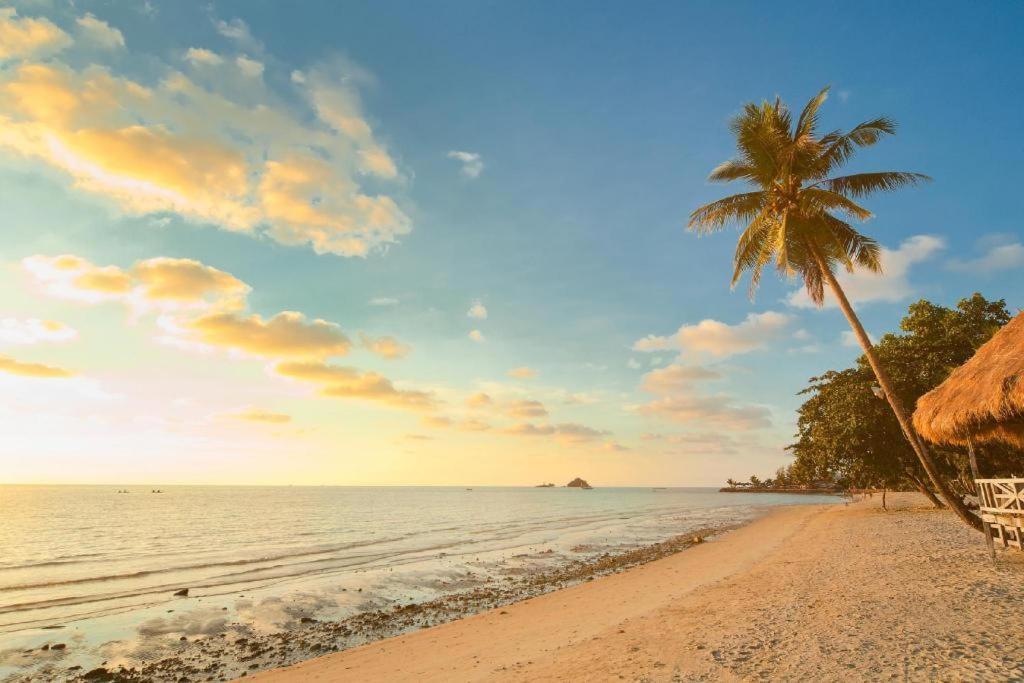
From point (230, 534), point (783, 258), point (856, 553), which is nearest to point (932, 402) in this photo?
point (783, 258)

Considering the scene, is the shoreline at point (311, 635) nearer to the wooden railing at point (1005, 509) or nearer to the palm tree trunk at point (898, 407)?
the palm tree trunk at point (898, 407)

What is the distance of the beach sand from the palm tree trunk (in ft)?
3.95

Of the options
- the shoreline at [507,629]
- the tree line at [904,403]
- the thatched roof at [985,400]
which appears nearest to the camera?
the shoreline at [507,629]

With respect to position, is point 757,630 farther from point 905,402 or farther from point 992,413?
point 905,402

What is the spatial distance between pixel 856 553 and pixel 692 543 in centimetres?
1246

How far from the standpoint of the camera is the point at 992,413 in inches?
393

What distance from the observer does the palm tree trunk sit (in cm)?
1352

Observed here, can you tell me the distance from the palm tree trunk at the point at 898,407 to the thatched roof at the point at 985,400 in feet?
2.04

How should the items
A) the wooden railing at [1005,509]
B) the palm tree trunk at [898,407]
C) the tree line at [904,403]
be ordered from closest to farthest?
1. the wooden railing at [1005,509]
2. the palm tree trunk at [898,407]
3. the tree line at [904,403]

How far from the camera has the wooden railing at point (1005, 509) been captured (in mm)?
10945

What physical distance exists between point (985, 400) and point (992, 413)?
13.0 inches

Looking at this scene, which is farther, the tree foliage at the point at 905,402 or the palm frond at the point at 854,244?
the tree foliage at the point at 905,402

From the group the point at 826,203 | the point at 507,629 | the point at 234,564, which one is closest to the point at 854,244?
the point at 826,203

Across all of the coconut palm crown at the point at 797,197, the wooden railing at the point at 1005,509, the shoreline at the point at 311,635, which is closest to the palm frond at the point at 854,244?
the coconut palm crown at the point at 797,197
